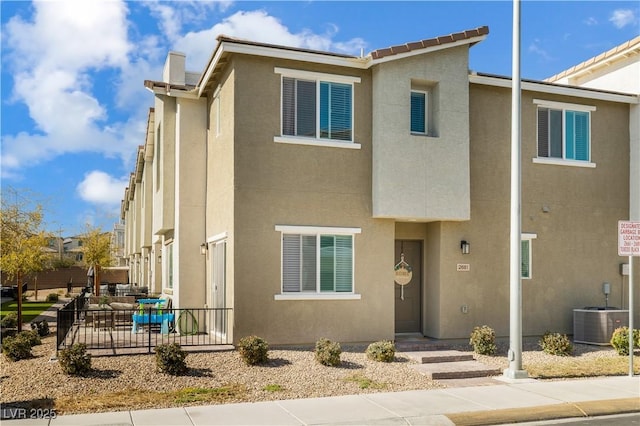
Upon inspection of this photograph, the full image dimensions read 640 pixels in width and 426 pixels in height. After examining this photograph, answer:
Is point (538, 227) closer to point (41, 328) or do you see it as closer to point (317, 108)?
point (317, 108)

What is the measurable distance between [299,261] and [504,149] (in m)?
6.31

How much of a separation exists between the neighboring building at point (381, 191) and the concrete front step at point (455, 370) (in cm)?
210

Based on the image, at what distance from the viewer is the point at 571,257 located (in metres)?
17.7

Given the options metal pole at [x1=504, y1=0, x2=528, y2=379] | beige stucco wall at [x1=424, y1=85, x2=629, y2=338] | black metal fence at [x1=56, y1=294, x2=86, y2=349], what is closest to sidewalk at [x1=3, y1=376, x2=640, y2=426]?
metal pole at [x1=504, y1=0, x2=528, y2=379]

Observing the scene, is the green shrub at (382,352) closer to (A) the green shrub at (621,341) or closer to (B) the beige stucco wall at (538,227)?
(B) the beige stucco wall at (538,227)

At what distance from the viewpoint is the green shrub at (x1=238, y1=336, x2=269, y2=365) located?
12.9m

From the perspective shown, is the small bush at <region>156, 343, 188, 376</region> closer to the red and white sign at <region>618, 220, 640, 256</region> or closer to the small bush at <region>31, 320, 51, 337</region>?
the small bush at <region>31, 320, 51, 337</region>

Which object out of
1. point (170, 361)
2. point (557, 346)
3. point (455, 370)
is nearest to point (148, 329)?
point (170, 361)

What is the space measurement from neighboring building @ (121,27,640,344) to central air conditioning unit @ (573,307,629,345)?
593mm

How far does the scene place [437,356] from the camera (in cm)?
1412

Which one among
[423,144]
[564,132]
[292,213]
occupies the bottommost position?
[292,213]

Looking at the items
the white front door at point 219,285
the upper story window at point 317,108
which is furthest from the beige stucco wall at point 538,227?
the white front door at point 219,285

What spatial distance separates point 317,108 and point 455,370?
649cm

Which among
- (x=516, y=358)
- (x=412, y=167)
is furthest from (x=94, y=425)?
(x=412, y=167)
